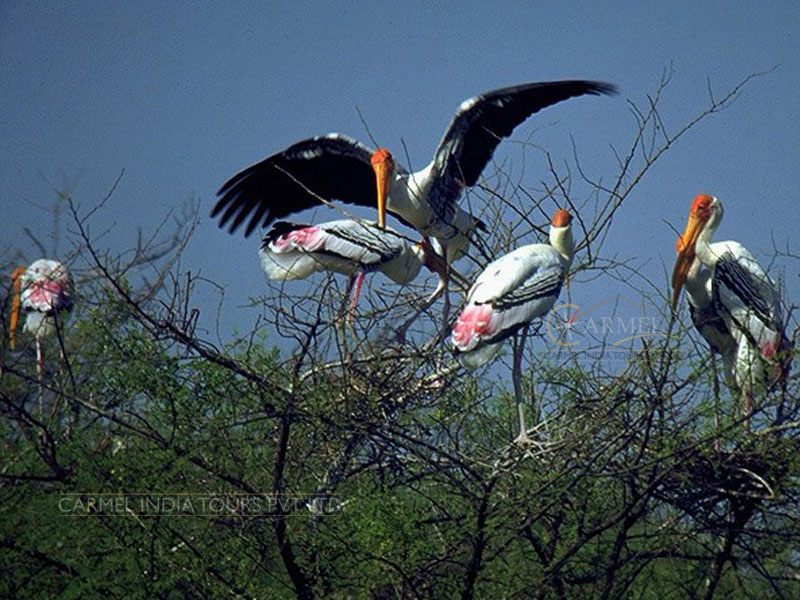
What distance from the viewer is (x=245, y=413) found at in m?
4.90

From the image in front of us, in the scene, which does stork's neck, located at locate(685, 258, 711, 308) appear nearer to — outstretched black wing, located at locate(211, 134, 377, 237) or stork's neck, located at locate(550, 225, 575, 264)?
stork's neck, located at locate(550, 225, 575, 264)

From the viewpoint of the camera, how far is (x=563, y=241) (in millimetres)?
5883

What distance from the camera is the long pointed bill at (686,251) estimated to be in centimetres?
644

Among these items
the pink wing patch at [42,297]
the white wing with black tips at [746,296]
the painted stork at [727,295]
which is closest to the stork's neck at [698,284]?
the painted stork at [727,295]

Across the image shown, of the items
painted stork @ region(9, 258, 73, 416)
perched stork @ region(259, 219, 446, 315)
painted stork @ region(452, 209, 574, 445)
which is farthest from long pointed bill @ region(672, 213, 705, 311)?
painted stork @ region(9, 258, 73, 416)

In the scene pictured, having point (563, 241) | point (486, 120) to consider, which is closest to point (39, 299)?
point (486, 120)

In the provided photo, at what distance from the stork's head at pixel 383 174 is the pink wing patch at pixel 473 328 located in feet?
5.23

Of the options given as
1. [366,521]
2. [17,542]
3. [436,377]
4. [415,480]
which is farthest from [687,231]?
[17,542]

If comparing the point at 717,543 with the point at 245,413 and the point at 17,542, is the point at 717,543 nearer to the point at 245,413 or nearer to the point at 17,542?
the point at 245,413

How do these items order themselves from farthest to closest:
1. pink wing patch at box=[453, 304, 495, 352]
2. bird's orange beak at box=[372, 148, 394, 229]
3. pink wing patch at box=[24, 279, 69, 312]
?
1. pink wing patch at box=[24, 279, 69, 312]
2. bird's orange beak at box=[372, 148, 394, 229]
3. pink wing patch at box=[453, 304, 495, 352]

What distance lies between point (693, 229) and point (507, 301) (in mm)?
1407

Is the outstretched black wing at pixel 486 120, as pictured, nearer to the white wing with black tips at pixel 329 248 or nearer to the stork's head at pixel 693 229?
the white wing with black tips at pixel 329 248

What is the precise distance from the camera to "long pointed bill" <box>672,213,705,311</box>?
21.1 ft

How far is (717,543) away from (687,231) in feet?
5.11
